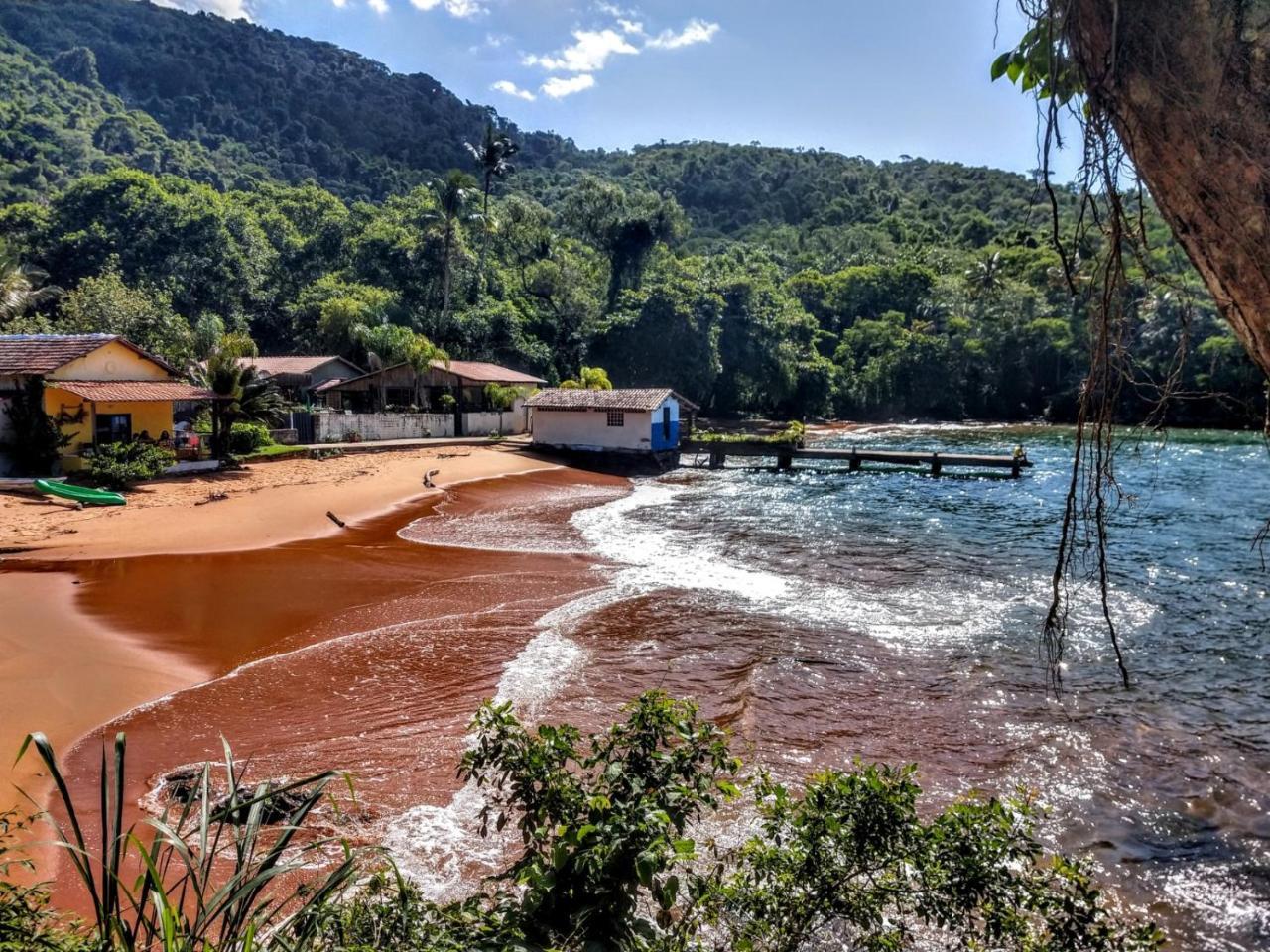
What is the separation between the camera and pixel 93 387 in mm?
23438

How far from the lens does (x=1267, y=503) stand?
2745 cm

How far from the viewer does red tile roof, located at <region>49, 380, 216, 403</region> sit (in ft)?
75.0

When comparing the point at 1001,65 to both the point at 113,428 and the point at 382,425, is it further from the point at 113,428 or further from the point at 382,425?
the point at 382,425

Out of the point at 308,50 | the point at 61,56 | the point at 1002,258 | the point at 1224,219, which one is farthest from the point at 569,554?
the point at 308,50

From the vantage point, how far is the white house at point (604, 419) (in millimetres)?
37281

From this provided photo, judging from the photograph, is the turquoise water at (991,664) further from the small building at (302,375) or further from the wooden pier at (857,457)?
the small building at (302,375)

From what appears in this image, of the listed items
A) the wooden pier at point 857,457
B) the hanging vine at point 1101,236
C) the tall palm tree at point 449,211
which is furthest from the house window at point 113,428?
the hanging vine at point 1101,236

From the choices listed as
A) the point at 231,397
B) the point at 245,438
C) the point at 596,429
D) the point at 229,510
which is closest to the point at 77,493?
the point at 229,510

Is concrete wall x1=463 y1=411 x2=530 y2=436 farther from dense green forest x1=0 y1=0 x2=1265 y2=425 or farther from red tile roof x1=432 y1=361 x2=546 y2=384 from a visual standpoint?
dense green forest x1=0 y1=0 x2=1265 y2=425

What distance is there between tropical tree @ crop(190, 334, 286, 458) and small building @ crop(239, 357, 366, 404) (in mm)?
9571

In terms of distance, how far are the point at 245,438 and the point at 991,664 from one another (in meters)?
27.7

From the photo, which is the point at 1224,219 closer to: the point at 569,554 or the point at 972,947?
the point at 972,947

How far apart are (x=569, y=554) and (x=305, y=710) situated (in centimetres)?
997

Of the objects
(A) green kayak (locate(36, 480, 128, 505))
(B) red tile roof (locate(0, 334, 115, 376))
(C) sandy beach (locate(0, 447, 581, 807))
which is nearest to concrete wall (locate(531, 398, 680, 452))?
(C) sandy beach (locate(0, 447, 581, 807))
